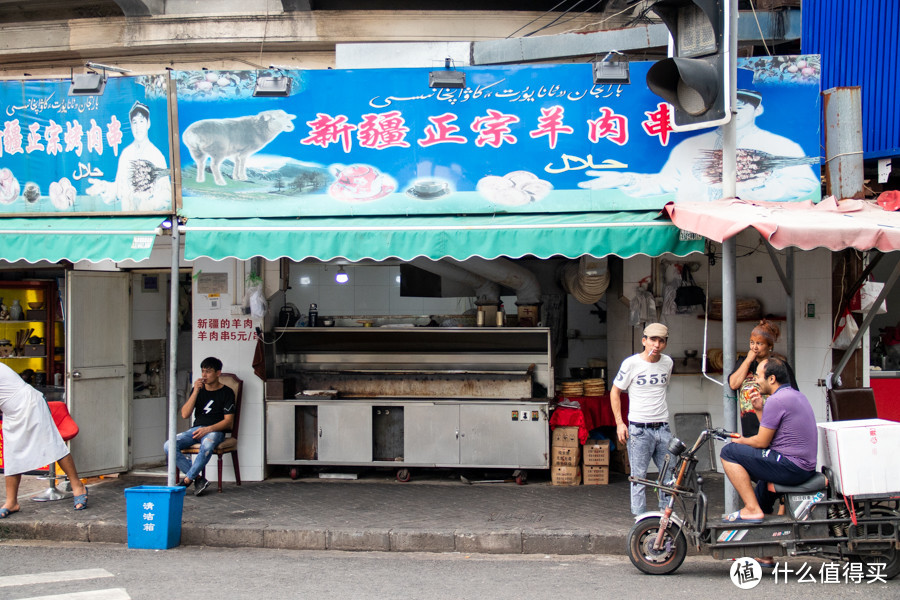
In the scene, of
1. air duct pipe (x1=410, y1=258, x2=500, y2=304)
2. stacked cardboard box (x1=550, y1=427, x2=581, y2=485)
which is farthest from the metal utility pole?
air duct pipe (x1=410, y1=258, x2=500, y2=304)

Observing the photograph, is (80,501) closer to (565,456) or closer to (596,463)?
(565,456)

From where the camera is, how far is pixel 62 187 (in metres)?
8.06

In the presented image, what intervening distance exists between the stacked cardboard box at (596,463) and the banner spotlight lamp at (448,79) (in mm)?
4056

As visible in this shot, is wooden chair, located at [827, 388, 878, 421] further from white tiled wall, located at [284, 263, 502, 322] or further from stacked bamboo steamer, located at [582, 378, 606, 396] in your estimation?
white tiled wall, located at [284, 263, 502, 322]

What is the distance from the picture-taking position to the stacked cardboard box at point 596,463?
8.49 m

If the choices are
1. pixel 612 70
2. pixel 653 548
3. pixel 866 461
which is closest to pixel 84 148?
pixel 612 70

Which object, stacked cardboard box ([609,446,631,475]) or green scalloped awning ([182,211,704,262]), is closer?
green scalloped awning ([182,211,704,262])

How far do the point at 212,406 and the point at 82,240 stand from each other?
218 centimetres

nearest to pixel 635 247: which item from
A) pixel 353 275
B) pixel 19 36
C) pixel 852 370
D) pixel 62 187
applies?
pixel 852 370

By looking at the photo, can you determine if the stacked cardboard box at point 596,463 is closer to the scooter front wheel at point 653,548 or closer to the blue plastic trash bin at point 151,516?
the scooter front wheel at point 653,548

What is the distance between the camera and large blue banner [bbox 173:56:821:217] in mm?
7383

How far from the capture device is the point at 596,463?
852 centimetres

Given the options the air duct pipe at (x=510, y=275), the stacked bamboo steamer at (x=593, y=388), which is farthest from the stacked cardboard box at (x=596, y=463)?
the air duct pipe at (x=510, y=275)

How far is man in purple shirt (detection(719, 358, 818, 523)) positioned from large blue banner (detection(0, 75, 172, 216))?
5.74m
